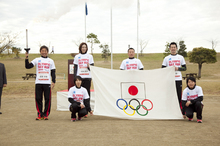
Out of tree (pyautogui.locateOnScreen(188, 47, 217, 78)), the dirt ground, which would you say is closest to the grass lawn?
tree (pyautogui.locateOnScreen(188, 47, 217, 78))

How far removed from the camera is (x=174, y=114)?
5.90 meters

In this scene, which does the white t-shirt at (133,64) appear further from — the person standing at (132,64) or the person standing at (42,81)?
the person standing at (42,81)

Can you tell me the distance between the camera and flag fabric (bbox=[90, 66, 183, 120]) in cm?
596

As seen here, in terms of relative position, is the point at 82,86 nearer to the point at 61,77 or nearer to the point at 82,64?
the point at 82,64

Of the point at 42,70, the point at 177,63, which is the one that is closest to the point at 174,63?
the point at 177,63

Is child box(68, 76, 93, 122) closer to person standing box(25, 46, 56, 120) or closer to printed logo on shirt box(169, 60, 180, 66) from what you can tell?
person standing box(25, 46, 56, 120)

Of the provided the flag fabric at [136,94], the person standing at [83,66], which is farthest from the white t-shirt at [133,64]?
the person standing at [83,66]

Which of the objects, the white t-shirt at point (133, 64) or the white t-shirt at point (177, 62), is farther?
the white t-shirt at point (133, 64)

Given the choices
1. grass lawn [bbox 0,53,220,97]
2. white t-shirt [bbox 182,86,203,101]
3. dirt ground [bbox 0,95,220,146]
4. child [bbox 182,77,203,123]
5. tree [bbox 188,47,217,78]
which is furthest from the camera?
tree [bbox 188,47,217,78]

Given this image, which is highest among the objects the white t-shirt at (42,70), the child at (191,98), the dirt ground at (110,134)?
the white t-shirt at (42,70)

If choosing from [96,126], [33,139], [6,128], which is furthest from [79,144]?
[6,128]

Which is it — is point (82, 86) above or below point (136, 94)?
above

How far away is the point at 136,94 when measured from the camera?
6191 mm

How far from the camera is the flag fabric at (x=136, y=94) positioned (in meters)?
5.96
